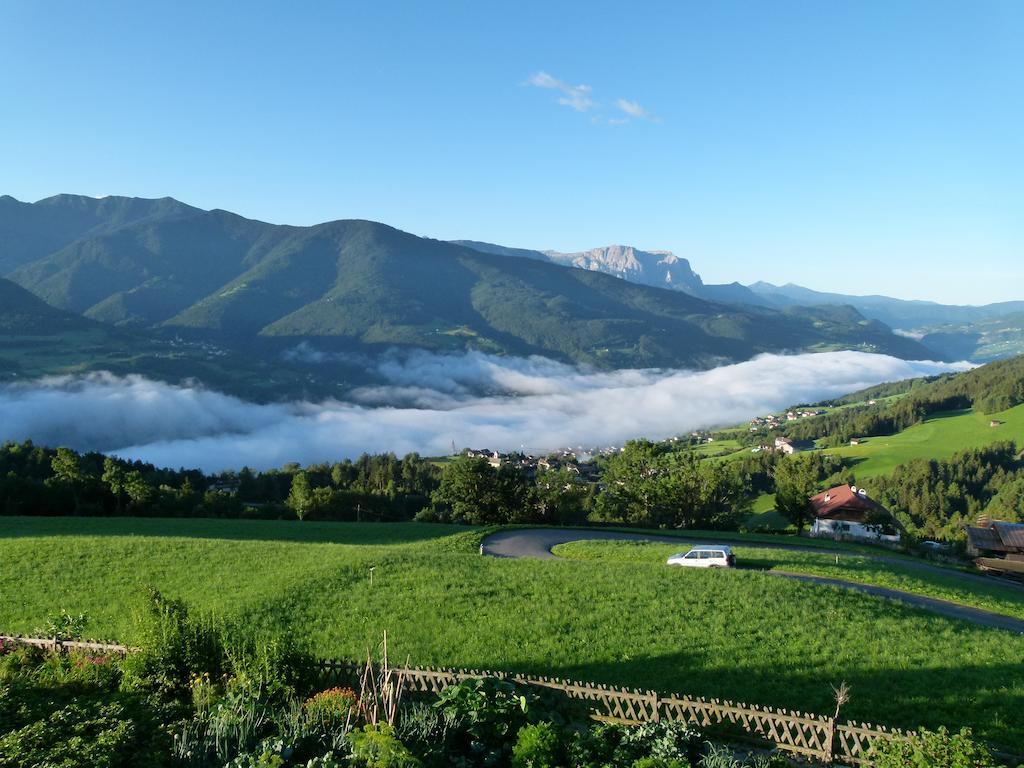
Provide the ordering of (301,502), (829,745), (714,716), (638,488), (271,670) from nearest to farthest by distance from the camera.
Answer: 1. (829,745)
2. (714,716)
3. (271,670)
4. (301,502)
5. (638,488)

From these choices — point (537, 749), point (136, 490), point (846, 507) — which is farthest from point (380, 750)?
point (846, 507)

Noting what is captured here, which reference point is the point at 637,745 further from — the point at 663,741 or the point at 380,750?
the point at 380,750

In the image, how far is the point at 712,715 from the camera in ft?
34.2

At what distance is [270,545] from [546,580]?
13.7 m

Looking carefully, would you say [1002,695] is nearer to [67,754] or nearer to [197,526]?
[67,754]

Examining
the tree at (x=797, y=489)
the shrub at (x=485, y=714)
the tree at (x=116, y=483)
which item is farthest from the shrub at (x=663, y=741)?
the tree at (x=116, y=483)

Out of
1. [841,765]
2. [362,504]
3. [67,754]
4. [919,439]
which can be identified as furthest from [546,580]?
[919,439]

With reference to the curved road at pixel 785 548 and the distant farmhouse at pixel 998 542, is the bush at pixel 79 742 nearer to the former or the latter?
the curved road at pixel 785 548

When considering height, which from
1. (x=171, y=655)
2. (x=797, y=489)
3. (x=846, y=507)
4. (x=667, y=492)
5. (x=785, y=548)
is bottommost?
(x=846, y=507)

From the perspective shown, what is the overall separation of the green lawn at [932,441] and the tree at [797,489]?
70528 millimetres

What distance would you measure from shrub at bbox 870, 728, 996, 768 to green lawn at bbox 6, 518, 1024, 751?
12.2 feet

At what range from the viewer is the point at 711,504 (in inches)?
2152

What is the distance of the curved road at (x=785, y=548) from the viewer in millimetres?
20594

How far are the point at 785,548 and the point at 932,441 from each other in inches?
4698
